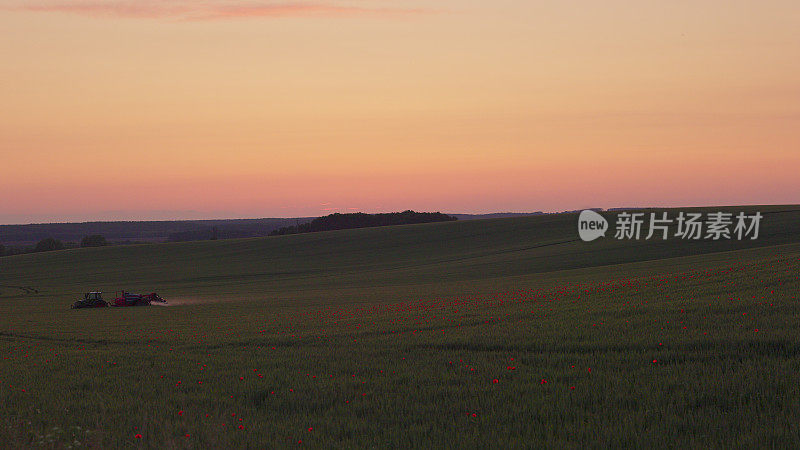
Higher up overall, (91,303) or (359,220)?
(359,220)

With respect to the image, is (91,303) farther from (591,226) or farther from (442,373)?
(591,226)

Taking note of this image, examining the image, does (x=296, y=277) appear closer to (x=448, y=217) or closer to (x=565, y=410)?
(x=565, y=410)

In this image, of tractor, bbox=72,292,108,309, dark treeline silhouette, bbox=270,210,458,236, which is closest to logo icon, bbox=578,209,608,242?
tractor, bbox=72,292,108,309

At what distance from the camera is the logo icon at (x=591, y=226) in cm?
8546

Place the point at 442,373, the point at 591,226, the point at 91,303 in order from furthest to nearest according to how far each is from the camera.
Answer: the point at 591,226, the point at 91,303, the point at 442,373

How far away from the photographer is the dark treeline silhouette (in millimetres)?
164625

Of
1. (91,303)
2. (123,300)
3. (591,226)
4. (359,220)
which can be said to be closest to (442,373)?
(123,300)

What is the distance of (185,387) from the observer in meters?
13.2

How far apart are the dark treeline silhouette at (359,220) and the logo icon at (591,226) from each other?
241 ft

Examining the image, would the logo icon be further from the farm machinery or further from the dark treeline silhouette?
the dark treeline silhouette

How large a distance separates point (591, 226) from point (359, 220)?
273 ft

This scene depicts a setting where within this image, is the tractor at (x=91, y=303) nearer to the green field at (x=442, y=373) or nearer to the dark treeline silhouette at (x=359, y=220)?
the green field at (x=442, y=373)

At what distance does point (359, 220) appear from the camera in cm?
16825

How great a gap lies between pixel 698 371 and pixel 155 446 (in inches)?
352
